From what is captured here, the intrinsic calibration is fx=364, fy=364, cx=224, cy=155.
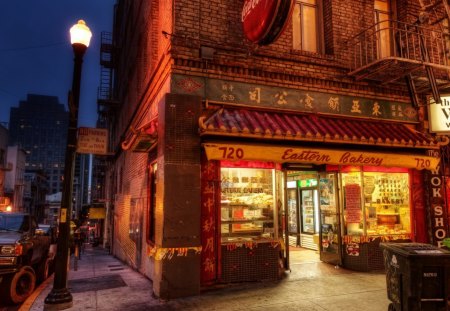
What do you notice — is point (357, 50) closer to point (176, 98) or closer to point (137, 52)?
point (176, 98)

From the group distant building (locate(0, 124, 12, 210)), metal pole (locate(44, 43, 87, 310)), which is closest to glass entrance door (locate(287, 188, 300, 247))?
metal pole (locate(44, 43, 87, 310))

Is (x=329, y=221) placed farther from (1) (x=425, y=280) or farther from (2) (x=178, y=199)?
(1) (x=425, y=280)

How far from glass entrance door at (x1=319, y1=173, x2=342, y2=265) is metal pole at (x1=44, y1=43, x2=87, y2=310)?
6533 millimetres

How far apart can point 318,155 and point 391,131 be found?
256cm

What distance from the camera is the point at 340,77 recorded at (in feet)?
31.8

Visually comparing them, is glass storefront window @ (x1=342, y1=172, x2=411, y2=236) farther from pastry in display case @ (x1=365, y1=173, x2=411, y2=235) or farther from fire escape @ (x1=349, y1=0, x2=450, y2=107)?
fire escape @ (x1=349, y1=0, x2=450, y2=107)

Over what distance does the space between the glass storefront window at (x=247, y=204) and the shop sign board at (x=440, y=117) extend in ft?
16.8

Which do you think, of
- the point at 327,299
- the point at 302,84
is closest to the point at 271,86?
the point at 302,84

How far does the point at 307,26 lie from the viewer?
10320 mm

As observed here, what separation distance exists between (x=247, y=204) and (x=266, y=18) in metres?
4.19

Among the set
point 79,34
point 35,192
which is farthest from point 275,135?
point 35,192

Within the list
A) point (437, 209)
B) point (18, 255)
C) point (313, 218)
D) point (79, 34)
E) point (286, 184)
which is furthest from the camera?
point (313, 218)

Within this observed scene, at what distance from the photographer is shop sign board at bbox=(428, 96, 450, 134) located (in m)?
10.3

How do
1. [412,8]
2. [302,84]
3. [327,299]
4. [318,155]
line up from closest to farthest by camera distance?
[327,299] < [318,155] < [302,84] < [412,8]
